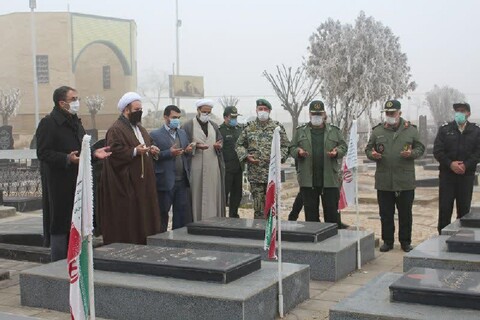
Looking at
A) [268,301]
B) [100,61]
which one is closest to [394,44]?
[100,61]

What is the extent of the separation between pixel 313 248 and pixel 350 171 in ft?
3.00

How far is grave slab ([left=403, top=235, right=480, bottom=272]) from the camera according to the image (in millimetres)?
5348

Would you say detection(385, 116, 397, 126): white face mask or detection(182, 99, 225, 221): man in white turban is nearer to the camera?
detection(385, 116, 397, 126): white face mask

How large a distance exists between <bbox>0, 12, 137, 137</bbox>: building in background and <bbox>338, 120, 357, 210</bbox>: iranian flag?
57120 millimetres

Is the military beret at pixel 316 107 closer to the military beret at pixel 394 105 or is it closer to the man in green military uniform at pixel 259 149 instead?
the man in green military uniform at pixel 259 149

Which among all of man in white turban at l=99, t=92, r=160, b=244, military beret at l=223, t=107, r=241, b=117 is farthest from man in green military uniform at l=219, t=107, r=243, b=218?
man in white turban at l=99, t=92, r=160, b=244

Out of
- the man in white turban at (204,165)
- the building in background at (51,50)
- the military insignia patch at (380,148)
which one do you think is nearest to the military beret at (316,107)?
the military insignia patch at (380,148)

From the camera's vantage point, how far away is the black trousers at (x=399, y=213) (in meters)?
7.37

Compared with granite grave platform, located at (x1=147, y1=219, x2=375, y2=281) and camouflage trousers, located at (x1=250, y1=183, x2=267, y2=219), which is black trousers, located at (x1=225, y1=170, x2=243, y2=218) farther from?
granite grave platform, located at (x1=147, y1=219, x2=375, y2=281)

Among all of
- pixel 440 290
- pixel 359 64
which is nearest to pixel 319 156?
pixel 440 290

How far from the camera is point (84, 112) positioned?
69.5 metres

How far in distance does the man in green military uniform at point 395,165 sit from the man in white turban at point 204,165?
6.11ft

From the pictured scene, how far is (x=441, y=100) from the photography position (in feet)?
272

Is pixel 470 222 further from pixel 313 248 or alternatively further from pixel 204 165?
pixel 204 165
